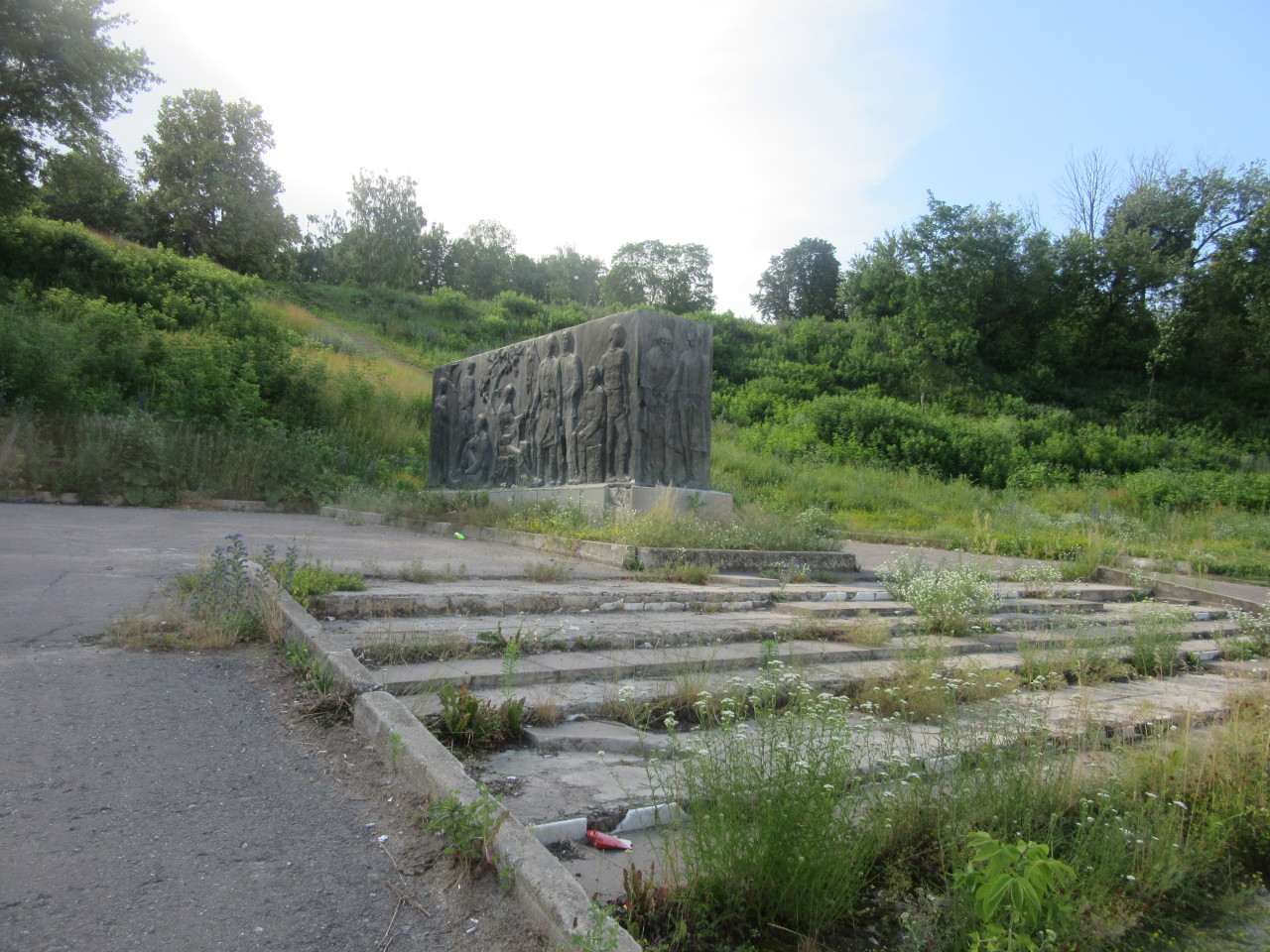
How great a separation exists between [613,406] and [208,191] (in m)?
31.4

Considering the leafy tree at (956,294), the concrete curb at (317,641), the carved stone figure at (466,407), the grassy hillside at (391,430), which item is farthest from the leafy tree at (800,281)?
the concrete curb at (317,641)

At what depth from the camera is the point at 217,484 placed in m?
14.1

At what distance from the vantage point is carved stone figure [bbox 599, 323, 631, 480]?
10555 mm

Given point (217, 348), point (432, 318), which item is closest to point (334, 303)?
point (432, 318)

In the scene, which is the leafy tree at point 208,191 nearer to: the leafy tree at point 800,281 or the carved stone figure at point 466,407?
the carved stone figure at point 466,407

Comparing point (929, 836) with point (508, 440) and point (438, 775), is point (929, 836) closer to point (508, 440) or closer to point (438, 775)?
point (438, 775)

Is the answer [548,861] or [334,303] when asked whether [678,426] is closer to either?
[548,861]

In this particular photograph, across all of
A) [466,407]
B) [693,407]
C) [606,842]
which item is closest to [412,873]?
[606,842]

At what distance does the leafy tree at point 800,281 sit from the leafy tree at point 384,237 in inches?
922

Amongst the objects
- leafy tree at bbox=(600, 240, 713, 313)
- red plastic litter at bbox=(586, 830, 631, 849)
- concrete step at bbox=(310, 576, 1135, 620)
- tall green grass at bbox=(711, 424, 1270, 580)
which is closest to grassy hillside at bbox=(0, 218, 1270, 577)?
tall green grass at bbox=(711, 424, 1270, 580)

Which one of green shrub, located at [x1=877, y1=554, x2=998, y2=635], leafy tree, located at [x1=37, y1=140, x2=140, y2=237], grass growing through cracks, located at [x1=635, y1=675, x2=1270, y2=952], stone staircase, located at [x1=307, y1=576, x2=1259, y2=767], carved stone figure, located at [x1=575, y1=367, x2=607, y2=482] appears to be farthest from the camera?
leafy tree, located at [x1=37, y1=140, x2=140, y2=237]

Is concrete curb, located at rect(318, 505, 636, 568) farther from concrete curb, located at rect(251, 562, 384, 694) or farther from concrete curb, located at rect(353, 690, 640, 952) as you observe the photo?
concrete curb, located at rect(353, 690, 640, 952)

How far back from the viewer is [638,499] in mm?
10156

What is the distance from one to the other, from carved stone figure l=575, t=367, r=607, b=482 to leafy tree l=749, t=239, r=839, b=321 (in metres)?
46.2
